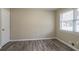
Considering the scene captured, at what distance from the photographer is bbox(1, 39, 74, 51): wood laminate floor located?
1.17 metres

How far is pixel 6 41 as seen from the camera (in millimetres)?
1271

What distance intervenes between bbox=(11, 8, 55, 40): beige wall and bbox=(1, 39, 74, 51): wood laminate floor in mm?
92

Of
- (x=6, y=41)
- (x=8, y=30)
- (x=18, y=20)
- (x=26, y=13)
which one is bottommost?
(x=6, y=41)

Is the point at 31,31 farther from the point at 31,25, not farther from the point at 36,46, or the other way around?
the point at 36,46

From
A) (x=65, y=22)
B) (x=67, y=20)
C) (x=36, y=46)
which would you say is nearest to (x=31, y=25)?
(x=36, y=46)

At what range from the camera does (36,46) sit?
119 centimetres

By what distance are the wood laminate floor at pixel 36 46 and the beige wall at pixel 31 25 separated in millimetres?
92

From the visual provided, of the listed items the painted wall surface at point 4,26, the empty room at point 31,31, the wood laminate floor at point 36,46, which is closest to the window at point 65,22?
the empty room at point 31,31

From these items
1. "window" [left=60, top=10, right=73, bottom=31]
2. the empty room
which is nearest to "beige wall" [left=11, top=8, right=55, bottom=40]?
the empty room

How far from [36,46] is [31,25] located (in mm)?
348
